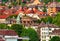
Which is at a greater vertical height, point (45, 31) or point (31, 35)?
point (31, 35)

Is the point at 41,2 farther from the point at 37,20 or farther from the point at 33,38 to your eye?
the point at 33,38

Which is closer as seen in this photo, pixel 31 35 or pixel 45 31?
pixel 31 35

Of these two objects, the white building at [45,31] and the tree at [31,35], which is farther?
the white building at [45,31]

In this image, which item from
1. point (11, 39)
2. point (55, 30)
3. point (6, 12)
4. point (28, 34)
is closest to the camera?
point (11, 39)

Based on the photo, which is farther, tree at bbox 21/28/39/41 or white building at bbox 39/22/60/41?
white building at bbox 39/22/60/41

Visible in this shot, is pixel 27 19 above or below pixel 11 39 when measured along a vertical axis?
below

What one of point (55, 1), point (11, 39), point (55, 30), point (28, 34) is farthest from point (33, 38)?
point (55, 1)

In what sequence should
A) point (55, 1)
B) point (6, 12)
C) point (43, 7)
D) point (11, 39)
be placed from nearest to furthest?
1. point (11, 39)
2. point (6, 12)
3. point (43, 7)
4. point (55, 1)

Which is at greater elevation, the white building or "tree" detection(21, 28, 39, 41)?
"tree" detection(21, 28, 39, 41)

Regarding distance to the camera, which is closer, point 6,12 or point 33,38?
point 33,38

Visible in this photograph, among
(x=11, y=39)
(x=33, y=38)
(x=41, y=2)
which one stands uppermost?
(x=11, y=39)

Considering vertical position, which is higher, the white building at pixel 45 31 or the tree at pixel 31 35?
the tree at pixel 31 35
